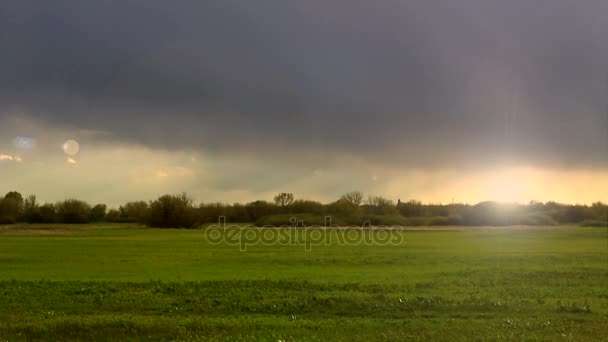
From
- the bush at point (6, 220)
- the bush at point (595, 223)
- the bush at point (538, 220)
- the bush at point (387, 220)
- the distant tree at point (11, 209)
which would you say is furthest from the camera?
the distant tree at point (11, 209)

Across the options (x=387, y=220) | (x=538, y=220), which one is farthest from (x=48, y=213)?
(x=538, y=220)

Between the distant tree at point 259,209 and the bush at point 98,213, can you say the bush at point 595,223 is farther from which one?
the bush at point 98,213

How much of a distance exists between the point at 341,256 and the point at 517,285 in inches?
833

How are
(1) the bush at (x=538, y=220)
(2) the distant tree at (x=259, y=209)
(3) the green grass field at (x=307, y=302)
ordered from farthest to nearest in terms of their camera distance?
(2) the distant tree at (x=259, y=209), (1) the bush at (x=538, y=220), (3) the green grass field at (x=307, y=302)

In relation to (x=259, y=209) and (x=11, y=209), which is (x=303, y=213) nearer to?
(x=259, y=209)

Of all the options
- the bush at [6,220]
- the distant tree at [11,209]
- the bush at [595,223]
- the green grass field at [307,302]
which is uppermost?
the distant tree at [11,209]

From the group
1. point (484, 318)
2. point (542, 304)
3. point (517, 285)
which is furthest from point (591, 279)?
point (484, 318)

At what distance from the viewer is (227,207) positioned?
6437 inches

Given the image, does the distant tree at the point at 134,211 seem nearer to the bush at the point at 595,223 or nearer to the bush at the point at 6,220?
the bush at the point at 6,220

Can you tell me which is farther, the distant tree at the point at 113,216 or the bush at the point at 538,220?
the distant tree at the point at 113,216

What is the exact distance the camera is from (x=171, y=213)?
5674 inches

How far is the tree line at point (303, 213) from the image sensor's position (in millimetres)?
137375

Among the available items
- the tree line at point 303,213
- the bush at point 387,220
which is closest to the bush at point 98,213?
the tree line at point 303,213

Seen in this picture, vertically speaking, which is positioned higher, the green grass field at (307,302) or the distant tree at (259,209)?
the distant tree at (259,209)
